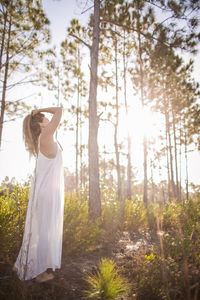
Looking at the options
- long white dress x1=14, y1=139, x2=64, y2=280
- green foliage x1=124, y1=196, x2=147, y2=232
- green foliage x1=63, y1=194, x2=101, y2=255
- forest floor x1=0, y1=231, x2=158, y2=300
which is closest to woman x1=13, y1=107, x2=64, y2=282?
long white dress x1=14, y1=139, x2=64, y2=280

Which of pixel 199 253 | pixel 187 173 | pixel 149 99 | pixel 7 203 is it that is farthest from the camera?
pixel 187 173

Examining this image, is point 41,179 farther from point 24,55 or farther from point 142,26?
point 142,26

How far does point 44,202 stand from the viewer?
240 centimetres

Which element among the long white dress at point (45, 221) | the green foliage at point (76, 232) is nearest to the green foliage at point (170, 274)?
the long white dress at point (45, 221)

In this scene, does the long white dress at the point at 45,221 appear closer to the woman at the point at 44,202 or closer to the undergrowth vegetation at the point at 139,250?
the woman at the point at 44,202

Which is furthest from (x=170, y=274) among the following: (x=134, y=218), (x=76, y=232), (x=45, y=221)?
(x=134, y=218)

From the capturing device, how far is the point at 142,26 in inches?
334

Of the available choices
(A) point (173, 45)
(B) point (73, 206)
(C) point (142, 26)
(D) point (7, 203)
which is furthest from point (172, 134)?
(D) point (7, 203)

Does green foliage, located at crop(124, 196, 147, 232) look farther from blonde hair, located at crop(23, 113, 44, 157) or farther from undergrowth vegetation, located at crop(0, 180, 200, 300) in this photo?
blonde hair, located at crop(23, 113, 44, 157)

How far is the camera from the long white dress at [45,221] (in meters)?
2.27

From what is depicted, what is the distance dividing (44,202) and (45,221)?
23cm

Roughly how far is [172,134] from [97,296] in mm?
14904

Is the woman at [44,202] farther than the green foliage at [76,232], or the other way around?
the green foliage at [76,232]

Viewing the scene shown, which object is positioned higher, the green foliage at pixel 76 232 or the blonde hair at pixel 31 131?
the blonde hair at pixel 31 131
